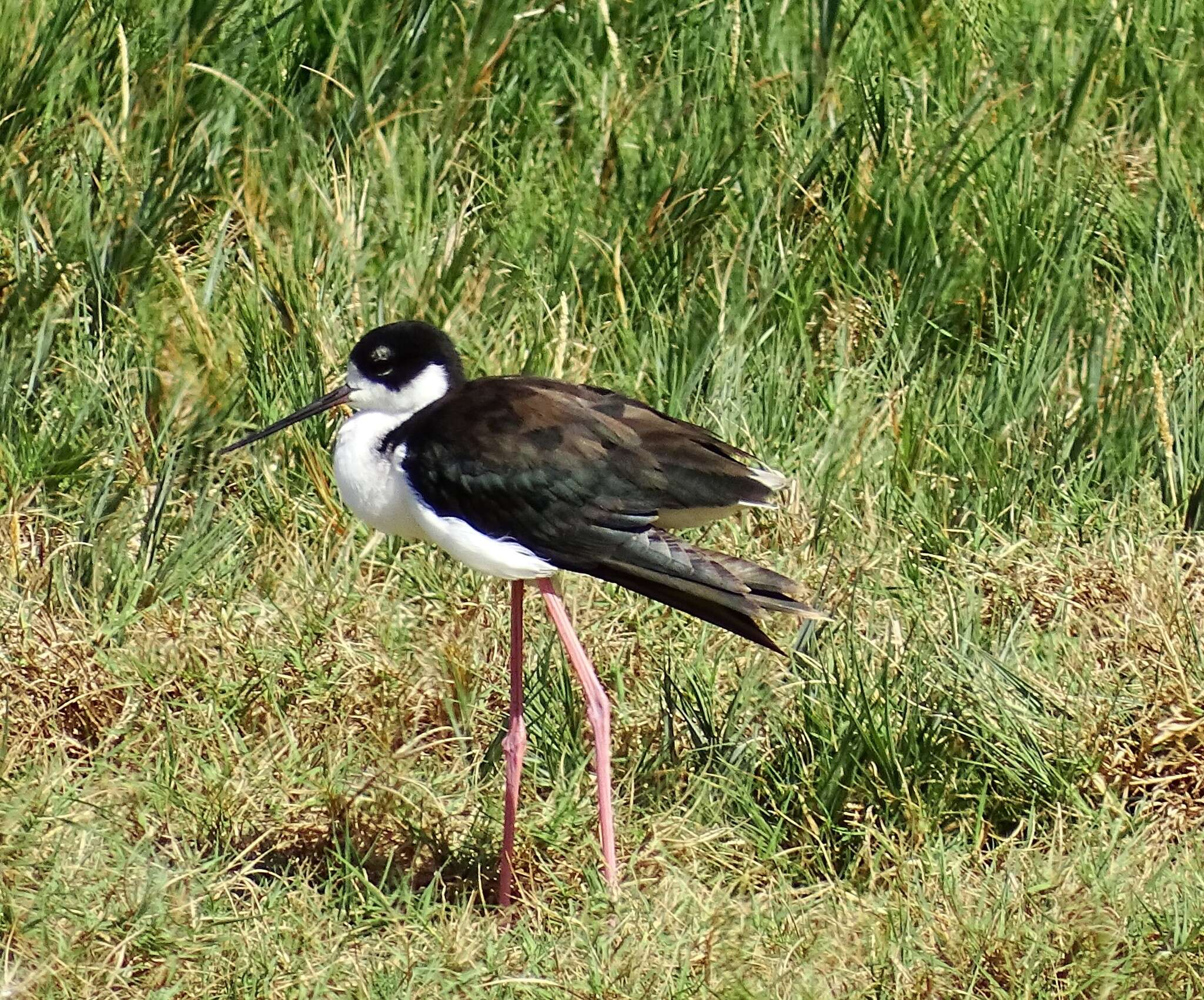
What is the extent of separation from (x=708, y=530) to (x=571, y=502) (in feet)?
2.98

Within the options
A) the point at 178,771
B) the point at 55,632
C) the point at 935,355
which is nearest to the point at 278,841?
the point at 178,771

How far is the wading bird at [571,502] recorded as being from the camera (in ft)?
11.6

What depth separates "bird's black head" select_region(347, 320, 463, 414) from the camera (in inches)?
154

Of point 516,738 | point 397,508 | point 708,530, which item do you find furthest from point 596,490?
point 708,530

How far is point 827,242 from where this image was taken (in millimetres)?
5027

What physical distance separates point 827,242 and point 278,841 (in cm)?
218

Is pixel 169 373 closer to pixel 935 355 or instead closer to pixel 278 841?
pixel 278 841

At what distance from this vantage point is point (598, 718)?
146 inches

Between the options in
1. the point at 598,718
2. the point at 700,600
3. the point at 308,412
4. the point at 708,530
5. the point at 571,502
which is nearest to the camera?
the point at 700,600

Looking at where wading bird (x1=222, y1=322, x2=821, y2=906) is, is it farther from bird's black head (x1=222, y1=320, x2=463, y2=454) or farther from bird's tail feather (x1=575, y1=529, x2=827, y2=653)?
A: bird's black head (x1=222, y1=320, x2=463, y2=454)

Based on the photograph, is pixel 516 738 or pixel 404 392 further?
pixel 404 392

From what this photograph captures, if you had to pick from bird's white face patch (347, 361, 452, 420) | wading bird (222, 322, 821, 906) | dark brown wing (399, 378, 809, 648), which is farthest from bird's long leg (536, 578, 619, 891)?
bird's white face patch (347, 361, 452, 420)

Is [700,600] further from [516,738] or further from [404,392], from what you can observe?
[404,392]

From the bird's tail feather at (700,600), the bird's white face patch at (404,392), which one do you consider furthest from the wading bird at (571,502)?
the bird's white face patch at (404,392)
